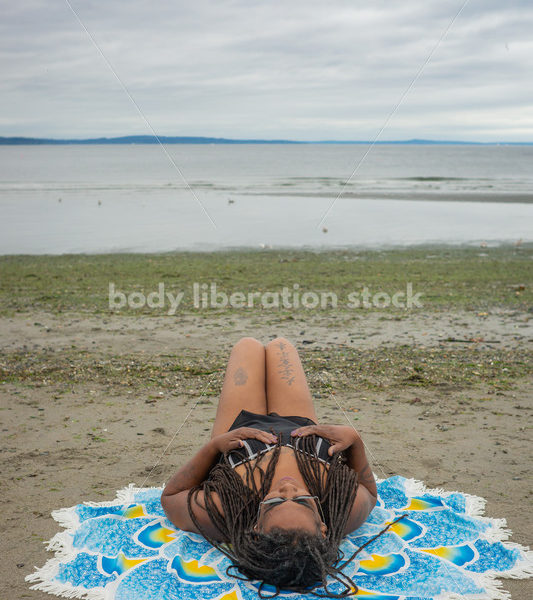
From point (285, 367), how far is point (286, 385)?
0.17 metres

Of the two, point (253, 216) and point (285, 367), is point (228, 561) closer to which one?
point (285, 367)

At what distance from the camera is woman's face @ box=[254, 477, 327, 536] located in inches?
110

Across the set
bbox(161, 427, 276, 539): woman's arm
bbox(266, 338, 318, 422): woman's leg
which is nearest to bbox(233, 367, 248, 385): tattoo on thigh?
bbox(266, 338, 318, 422): woman's leg

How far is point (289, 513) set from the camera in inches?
111

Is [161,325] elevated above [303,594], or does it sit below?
above

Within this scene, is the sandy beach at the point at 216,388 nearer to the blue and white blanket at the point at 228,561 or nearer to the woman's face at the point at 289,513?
the blue and white blanket at the point at 228,561

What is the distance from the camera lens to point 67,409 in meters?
5.84

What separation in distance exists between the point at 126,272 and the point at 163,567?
12.0 metres

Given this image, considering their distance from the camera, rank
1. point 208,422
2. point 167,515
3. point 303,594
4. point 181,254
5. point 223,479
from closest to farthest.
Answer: point 303,594 → point 223,479 → point 167,515 → point 208,422 → point 181,254

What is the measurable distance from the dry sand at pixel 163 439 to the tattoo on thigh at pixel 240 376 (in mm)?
959

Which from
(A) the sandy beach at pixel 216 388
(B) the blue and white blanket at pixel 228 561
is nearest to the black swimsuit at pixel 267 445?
(B) the blue and white blanket at pixel 228 561

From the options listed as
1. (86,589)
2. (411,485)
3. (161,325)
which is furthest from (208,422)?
(161,325)

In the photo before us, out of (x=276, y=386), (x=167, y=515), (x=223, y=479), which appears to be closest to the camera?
(x=223, y=479)

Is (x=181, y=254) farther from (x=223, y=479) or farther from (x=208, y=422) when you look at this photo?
(x=223, y=479)
